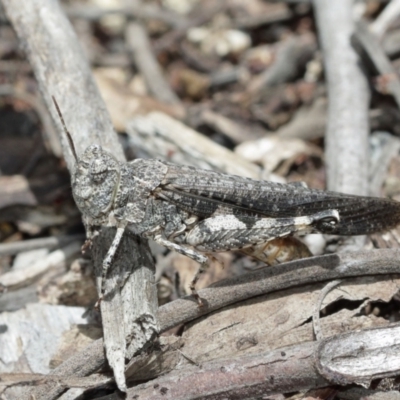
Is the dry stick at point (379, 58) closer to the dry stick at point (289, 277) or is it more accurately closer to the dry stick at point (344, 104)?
the dry stick at point (344, 104)

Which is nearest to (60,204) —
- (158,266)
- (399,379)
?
(158,266)

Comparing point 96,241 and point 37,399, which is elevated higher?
point 96,241

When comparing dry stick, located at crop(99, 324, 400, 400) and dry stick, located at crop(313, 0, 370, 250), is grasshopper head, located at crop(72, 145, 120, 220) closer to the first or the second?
dry stick, located at crop(99, 324, 400, 400)

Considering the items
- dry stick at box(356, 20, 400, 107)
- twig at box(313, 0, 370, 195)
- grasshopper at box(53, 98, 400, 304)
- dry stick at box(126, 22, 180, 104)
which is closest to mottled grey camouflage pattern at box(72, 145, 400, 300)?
grasshopper at box(53, 98, 400, 304)

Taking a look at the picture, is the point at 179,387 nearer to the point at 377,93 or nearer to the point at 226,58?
the point at 377,93

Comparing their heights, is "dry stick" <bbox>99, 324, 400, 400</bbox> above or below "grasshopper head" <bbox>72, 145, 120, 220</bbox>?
below

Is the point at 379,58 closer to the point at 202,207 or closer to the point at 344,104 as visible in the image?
the point at 344,104

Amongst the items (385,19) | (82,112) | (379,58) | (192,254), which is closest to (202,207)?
(192,254)
